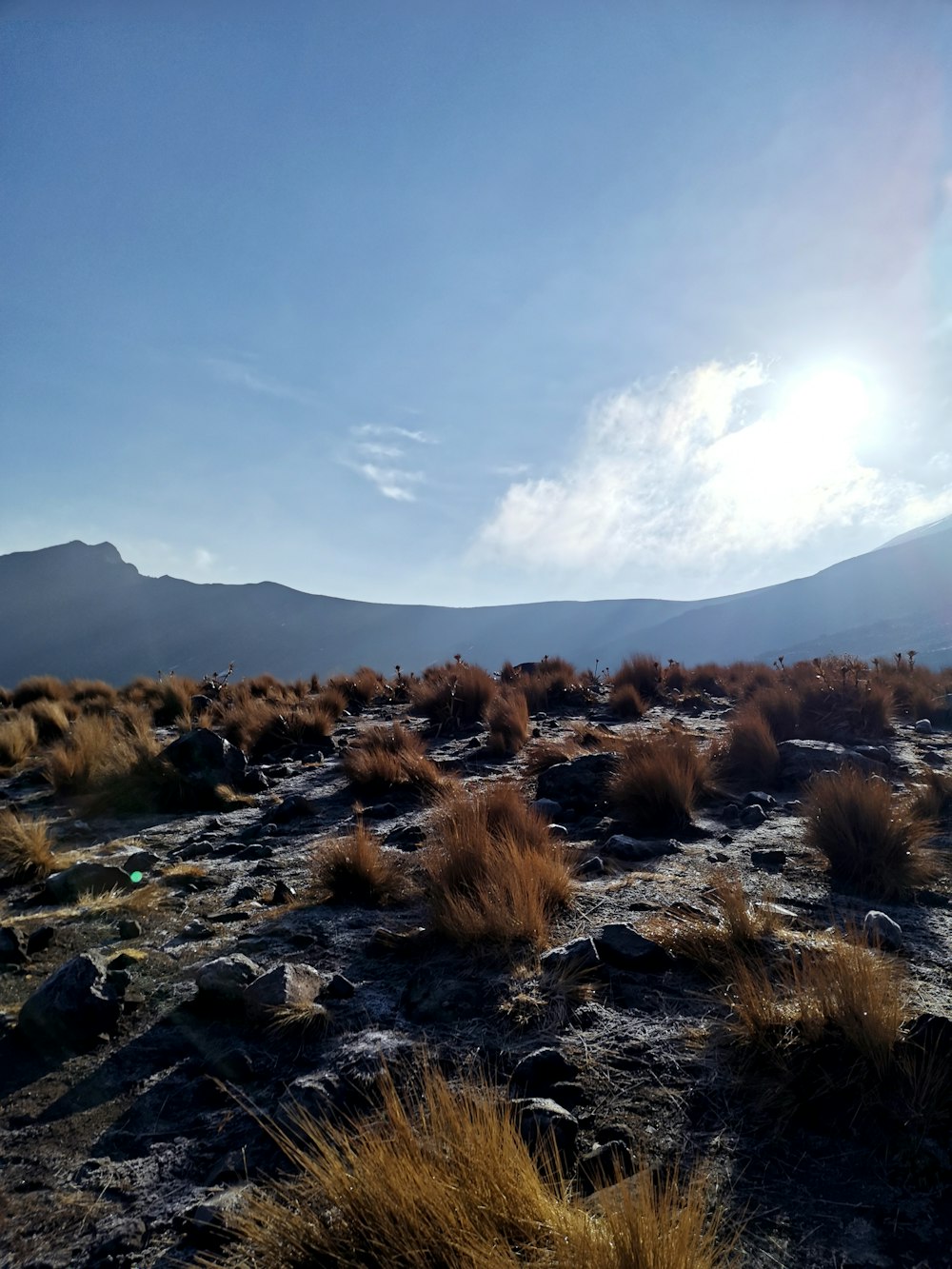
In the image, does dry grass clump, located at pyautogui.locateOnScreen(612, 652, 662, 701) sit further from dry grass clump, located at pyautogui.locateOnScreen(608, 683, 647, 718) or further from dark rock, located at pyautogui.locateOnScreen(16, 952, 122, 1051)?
dark rock, located at pyautogui.locateOnScreen(16, 952, 122, 1051)

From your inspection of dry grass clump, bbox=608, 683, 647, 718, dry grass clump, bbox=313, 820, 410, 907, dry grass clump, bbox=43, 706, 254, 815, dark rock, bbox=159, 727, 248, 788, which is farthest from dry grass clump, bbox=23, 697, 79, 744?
dry grass clump, bbox=608, 683, 647, 718

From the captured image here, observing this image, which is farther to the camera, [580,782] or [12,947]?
[580,782]

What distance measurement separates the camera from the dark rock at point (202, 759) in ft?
21.4

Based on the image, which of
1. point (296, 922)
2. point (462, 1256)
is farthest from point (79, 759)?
point (462, 1256)

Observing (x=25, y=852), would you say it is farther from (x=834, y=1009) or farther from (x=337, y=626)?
(x=337, y=626)

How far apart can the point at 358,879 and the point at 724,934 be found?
222 centimetres

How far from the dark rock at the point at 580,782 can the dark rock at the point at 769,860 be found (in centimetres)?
166

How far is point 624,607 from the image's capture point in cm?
14675

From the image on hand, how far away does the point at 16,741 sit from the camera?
8.67 m

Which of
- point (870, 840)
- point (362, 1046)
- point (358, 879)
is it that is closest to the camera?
point (362, 1046)

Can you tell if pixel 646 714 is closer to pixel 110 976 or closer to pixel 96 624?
pixel 110 976

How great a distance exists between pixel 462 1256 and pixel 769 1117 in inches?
50.3

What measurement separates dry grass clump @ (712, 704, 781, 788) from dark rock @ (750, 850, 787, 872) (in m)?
2.42

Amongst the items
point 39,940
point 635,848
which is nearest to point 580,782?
point 635,848
